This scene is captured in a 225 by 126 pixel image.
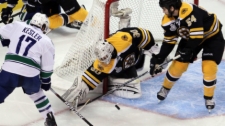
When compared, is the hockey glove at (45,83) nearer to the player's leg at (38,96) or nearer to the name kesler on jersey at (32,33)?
the player's leg at (38,96)

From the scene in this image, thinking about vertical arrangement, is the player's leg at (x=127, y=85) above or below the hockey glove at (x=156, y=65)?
below

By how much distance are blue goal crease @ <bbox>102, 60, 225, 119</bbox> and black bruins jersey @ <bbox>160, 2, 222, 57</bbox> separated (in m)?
0.44

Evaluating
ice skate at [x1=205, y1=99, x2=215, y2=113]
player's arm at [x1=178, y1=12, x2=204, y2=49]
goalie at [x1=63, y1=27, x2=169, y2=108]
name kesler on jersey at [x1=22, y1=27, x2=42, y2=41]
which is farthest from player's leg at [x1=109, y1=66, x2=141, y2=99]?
name kesler on jersey at [x1=22, y1=27, x2=42, y2=41]

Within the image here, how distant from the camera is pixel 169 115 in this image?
354 centimetres

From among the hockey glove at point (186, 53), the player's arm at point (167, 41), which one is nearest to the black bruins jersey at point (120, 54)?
the player's arm at point (167, 41)

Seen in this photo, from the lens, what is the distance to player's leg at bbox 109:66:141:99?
12.3ft

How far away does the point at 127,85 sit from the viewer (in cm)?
376

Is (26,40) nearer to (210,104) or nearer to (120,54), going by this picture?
(120,54)

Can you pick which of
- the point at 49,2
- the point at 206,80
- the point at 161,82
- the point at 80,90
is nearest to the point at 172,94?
the point at 161,82

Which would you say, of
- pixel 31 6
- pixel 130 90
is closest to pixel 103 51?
pixel 130 90

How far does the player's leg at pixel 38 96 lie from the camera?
3.12m

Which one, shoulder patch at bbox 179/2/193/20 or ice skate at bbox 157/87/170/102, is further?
ice skate at bbox 157/87/170/102

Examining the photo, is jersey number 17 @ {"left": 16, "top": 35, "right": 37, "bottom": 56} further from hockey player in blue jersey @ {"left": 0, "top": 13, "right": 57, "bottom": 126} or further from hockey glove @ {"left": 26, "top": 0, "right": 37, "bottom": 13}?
hockey glove @ {"left": 26, "top": 0, "right": 37, "bottom": 13}

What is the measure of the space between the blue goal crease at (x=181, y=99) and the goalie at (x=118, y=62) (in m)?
0.09
